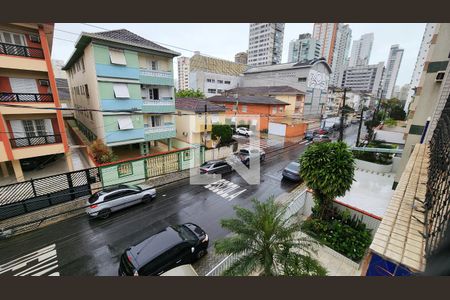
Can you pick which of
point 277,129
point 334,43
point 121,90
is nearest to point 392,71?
point 334,43

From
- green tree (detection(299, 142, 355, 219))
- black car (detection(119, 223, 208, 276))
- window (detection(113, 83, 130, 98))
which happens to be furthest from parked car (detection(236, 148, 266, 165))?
window (detection(113, 83, 130, 98))

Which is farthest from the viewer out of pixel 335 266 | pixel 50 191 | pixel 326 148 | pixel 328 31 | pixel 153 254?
pixel 328 31

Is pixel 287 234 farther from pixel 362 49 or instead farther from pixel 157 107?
pixel 362 49

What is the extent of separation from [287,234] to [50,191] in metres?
12.3

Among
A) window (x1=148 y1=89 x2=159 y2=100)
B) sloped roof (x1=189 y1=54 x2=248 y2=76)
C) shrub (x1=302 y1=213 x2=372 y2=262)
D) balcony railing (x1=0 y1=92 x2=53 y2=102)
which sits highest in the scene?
sloped roof (x1=189 y1=54 x2=248 y2=76)

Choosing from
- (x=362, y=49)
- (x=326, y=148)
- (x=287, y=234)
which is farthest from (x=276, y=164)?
(x=362, y=49)

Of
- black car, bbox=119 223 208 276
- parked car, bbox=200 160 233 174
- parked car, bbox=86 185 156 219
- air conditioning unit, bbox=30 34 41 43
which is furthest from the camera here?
parked car, bbox=200 160 233 174

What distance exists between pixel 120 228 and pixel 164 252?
4102mm

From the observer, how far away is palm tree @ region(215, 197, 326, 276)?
474 cm

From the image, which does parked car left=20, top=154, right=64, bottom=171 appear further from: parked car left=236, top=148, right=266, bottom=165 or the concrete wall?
the concrete wall

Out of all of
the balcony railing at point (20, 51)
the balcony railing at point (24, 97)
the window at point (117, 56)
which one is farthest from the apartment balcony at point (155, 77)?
the balcony railing at point (24, 97)

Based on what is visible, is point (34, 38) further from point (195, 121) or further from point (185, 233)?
point (185, 233)

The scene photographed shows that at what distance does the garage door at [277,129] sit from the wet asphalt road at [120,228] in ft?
55.9

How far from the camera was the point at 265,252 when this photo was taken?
16.4 feet
